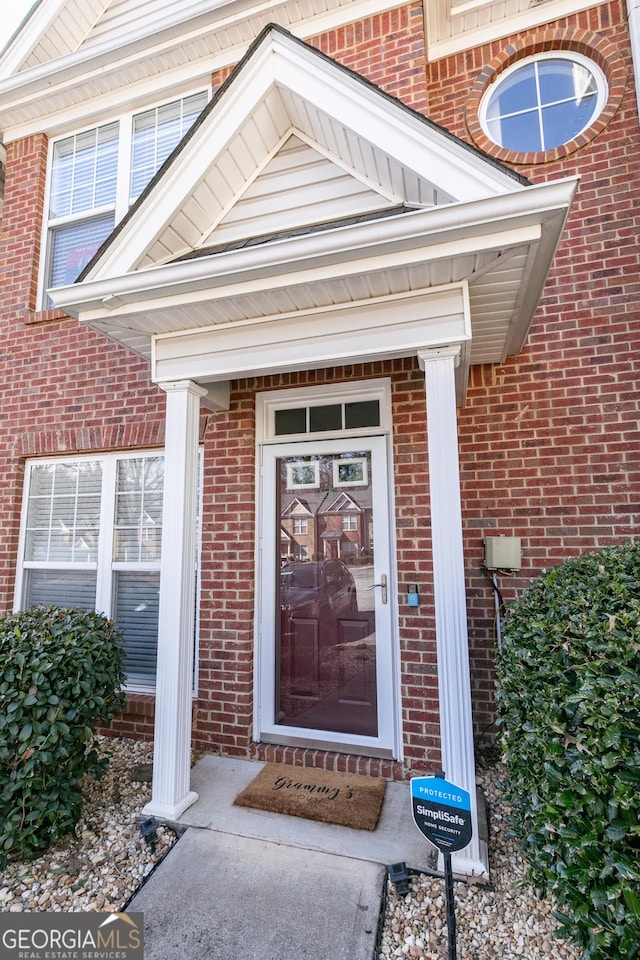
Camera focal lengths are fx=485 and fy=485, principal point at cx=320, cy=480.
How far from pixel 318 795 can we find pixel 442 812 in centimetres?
160

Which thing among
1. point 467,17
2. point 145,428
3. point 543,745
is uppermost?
point 467,17

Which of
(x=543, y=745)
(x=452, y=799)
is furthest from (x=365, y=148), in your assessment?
(x=452, y=799)

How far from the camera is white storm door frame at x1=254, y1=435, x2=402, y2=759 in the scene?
3.61m

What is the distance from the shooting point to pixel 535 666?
205cm

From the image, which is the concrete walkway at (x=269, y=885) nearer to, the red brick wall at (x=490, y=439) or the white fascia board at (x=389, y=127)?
Result: the red brick wall at (x=490, y=439)

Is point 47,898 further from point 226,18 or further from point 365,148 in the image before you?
point 226,18

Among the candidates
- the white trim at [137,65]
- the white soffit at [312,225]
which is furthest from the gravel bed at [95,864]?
the white trim at [137,65]

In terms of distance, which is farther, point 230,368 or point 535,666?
point 230,368

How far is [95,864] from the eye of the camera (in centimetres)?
268

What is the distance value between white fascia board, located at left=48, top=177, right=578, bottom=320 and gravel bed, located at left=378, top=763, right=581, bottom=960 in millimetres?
2910

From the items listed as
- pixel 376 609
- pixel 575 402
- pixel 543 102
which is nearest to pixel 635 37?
pixel 543 102

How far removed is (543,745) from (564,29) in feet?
17.6

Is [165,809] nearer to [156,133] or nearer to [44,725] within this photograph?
[44,725]

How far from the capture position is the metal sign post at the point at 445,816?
6.14ft
